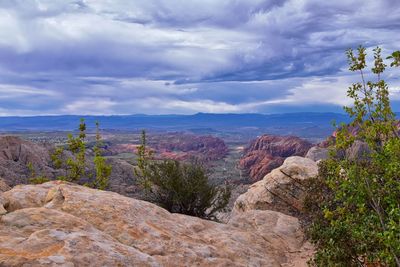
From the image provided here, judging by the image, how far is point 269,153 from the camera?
516ft

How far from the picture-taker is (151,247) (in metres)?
12.6

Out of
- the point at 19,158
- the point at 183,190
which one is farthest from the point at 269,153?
the point at 183,190

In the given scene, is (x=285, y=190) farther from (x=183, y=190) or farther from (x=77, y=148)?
(x=77, y=148)

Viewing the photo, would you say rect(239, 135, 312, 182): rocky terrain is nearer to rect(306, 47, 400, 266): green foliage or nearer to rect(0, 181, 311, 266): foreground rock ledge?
rect(0, 181, 311, 266): foreground rock ledge

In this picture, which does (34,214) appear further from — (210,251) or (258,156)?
(258,156)

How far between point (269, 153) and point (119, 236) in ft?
484

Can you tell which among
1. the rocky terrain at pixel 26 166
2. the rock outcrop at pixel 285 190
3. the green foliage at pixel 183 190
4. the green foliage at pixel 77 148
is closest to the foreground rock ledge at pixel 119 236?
the green foliage at pixel 183 190

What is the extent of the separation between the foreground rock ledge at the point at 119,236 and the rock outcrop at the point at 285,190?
4329 millimetres

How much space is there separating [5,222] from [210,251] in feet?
21.4

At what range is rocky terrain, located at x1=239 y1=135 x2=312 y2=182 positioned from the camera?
121m

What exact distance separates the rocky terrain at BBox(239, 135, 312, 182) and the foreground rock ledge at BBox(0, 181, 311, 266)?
93.7 metres

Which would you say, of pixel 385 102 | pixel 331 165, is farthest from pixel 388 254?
pixel 385 102

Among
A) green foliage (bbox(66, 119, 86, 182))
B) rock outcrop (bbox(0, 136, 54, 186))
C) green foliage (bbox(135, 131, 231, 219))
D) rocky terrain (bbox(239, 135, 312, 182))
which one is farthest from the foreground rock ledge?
rocky terrain (bbox(239, 135, 312, 182))

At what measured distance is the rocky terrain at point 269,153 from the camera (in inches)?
4769
